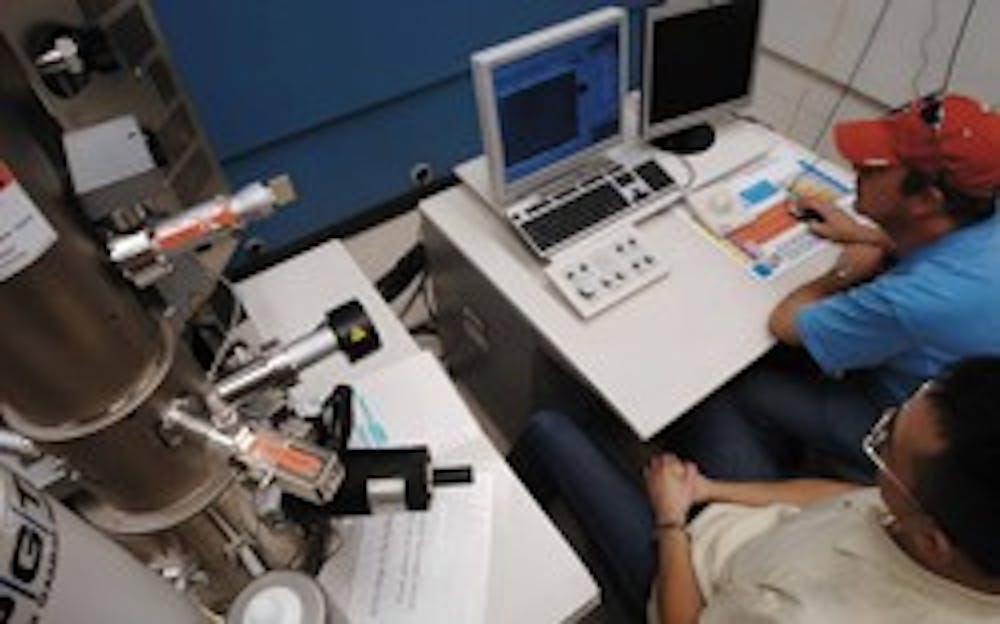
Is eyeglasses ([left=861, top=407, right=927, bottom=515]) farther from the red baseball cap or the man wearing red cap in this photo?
the red baseball cap

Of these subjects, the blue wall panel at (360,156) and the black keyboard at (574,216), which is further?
→ the blue wall panel at (360,156)

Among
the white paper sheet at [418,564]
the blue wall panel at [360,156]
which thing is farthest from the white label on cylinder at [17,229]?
the blue wall panel at [360,156]

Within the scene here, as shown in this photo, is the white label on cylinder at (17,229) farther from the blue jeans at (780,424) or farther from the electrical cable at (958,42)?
the electrical cable at (958,42)

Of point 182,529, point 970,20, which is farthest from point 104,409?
point 970,20

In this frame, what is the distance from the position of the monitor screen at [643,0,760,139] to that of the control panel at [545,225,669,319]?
0.33 metres

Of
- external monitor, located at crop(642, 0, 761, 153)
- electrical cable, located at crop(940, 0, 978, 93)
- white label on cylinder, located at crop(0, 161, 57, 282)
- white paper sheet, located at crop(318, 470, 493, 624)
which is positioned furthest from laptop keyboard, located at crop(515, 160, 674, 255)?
electrical cable, located at crop(940, 0, 978, 93)

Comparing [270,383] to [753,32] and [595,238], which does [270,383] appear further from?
[753,32]

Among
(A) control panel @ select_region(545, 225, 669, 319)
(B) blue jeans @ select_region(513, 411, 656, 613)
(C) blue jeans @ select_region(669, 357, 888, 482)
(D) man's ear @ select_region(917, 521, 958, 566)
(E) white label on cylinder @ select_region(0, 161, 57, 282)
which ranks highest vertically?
(E) white label on cylinder @ select_region(0, 161, 57, 282)

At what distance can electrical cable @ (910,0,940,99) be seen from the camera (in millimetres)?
2400

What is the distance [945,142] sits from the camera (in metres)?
1.21

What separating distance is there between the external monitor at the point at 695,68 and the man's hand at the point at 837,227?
0.97ft

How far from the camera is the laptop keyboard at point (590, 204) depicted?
1.58m

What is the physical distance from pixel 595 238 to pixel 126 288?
42.3 inches

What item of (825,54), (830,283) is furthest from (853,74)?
(830,283)
